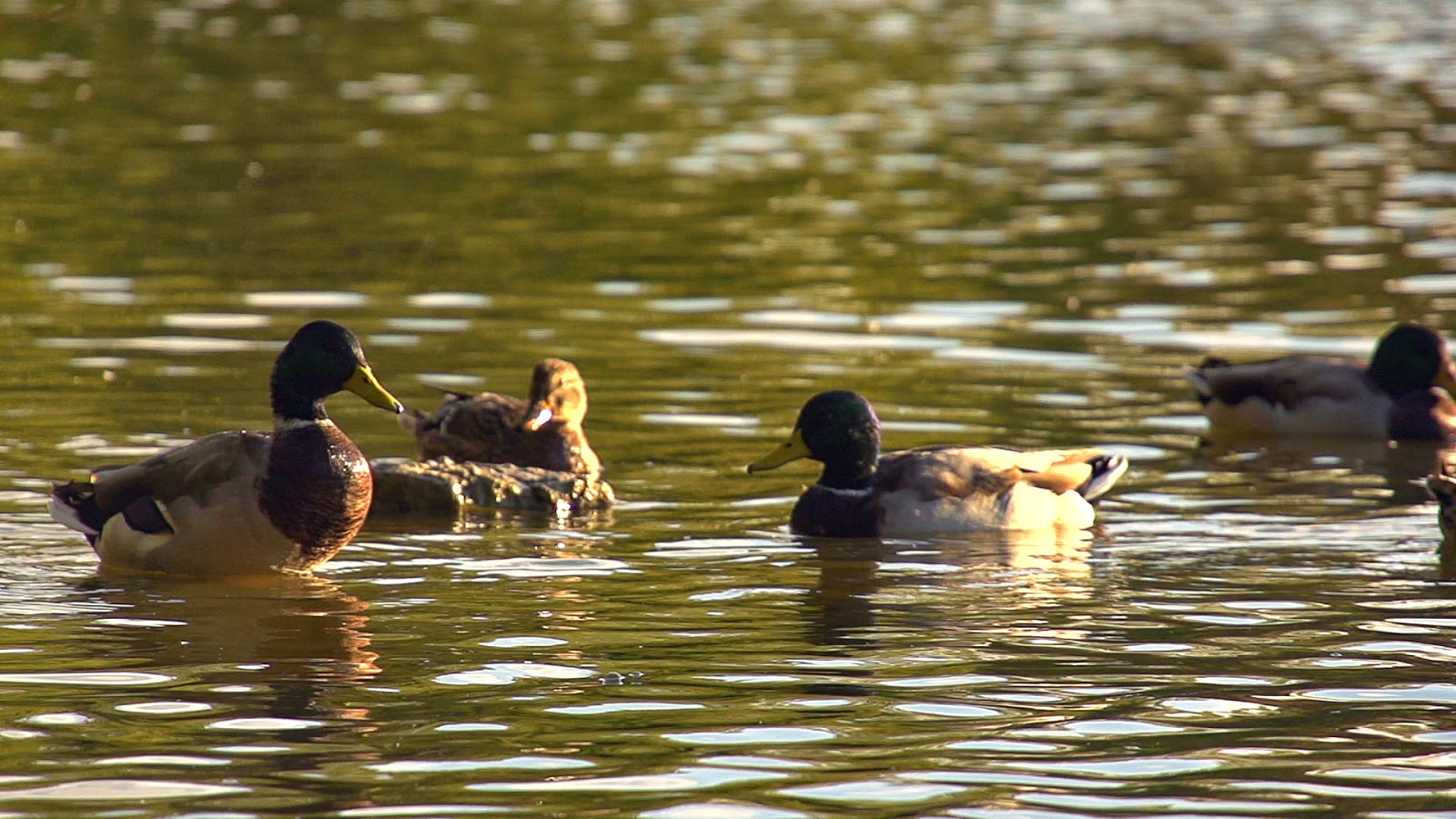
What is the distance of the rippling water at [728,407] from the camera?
8.89 meters

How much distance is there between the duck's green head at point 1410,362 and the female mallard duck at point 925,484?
4.08 metres

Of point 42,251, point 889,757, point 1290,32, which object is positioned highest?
point 1290,32

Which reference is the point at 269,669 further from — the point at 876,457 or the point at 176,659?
the point at 876,457

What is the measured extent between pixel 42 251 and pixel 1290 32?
104 ft

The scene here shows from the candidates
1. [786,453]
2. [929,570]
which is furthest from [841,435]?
[929,570]

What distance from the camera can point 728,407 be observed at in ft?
55.4

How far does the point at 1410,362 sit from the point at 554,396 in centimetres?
611

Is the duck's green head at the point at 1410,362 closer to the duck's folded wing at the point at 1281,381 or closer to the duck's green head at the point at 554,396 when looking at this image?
the duck's folded wing at the point at 1281,381

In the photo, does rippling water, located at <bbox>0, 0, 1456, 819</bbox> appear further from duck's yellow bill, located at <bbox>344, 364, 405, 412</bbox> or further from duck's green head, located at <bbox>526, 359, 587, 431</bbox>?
duck's yellow bill, located at <bbox>344, 364, 405, 412</bbox>

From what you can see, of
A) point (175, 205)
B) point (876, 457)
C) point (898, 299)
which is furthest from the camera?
point (175, 205)

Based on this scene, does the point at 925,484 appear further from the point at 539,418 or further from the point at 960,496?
the point at 539,418

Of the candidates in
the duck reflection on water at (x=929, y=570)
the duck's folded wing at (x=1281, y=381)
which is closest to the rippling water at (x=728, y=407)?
the duck reflection on water at (x=929, y=570)

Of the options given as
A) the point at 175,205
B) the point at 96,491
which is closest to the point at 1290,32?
the point at 175,205

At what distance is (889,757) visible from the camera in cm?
880
